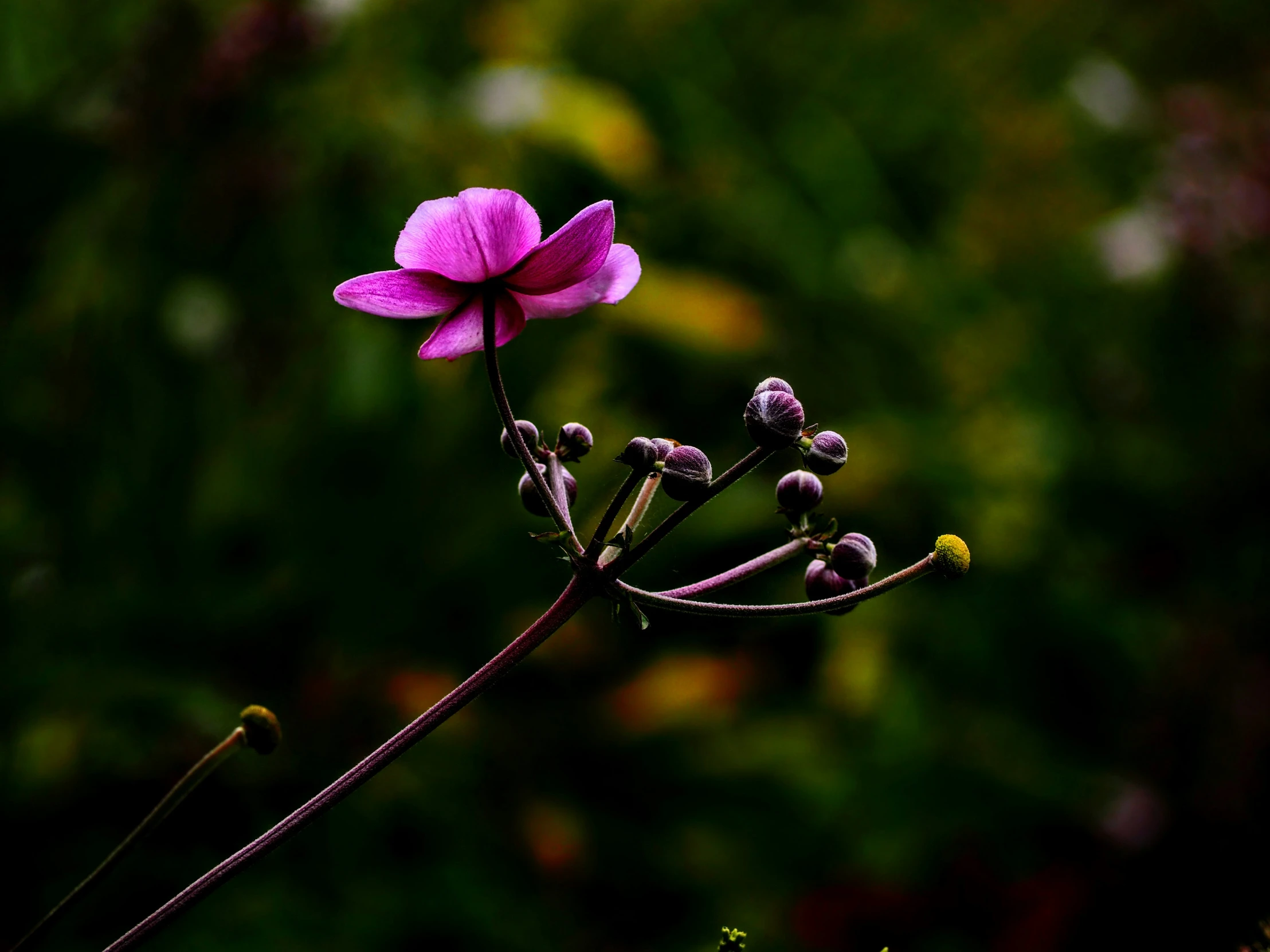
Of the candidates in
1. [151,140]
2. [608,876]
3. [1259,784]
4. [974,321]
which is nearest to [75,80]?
[151,140]

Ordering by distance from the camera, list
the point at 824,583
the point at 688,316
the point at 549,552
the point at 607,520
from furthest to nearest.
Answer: the point at 688,316, the point at 549,552, the point at 824,583, the point at 607,520

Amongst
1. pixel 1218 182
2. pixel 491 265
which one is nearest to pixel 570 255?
pixel 491 265

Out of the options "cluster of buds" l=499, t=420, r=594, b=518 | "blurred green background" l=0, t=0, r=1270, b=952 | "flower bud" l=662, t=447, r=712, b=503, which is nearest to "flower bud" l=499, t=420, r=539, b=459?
"cluster of buds" l=499, t=420, r=594, b=518

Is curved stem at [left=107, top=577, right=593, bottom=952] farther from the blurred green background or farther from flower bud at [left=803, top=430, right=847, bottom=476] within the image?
the blurred green background

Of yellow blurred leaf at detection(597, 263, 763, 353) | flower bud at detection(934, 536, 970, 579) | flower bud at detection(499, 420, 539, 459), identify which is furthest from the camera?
yellow blurred leaf at detection(597, 263, 763, 353)

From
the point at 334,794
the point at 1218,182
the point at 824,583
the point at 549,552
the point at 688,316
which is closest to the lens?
the point at 334,794

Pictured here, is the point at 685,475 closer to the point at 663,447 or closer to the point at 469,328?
the point at 663,447
